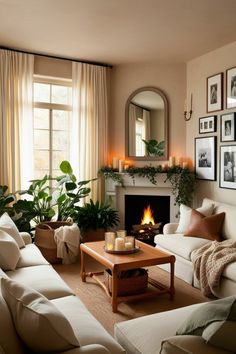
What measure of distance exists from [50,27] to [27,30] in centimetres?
31

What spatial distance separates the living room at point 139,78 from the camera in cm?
328

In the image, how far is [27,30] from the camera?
4059mm

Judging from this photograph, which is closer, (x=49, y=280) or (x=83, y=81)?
(x=49, y=280)

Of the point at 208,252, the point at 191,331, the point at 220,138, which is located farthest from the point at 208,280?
the point at 220,138

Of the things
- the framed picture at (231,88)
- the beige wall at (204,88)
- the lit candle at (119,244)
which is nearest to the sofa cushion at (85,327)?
the lit candle at (119,244)

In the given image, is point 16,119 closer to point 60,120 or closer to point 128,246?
point 60,120

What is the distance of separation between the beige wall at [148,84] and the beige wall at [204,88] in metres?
0.14

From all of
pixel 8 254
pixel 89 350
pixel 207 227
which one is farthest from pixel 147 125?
pixel 89 350

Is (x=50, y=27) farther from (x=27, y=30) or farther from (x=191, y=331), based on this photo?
(x=191, y=331)

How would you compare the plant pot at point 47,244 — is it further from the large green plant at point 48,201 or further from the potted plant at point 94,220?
the potted plant at point 94,220

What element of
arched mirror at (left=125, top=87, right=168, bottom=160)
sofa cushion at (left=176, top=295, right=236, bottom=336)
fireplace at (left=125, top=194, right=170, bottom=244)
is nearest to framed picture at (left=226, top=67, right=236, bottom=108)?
arched mirror at (left=125, top=87, right=168, bottom=160)

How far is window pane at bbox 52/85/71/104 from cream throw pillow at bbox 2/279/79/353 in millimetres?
4226

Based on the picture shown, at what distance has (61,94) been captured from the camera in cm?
536

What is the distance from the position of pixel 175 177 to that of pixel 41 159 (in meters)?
2.09
